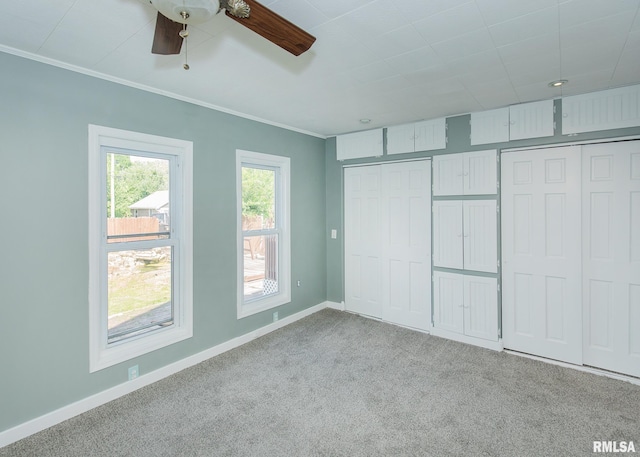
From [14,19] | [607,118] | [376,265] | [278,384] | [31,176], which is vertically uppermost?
[14,19]

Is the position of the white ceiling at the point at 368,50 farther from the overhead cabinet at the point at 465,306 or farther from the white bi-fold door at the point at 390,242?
the overhead cabinet at the point at 465,306

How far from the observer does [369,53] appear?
87.2 inches

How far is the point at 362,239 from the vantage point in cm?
462

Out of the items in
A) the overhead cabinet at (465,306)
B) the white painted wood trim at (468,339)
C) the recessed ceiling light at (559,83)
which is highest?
the recessed ceiling light at (559,83)

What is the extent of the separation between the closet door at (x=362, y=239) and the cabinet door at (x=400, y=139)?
35 cm

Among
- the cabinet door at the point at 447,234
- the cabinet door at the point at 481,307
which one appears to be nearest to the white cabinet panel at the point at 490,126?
the cabinet door at the point at 447,234

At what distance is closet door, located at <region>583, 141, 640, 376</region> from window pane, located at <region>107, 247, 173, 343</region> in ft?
13.3

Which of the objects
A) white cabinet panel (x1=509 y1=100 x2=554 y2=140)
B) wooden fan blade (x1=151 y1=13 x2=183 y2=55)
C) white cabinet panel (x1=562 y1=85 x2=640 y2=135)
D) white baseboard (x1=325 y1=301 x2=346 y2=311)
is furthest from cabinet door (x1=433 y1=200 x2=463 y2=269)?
wooden fan blade (x1=151 y1=13 x2=183 y2=55)

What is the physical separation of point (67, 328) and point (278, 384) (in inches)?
67.1

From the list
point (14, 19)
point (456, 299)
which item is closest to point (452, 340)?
point (456, 299)

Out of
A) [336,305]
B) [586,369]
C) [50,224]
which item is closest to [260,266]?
[336,305]

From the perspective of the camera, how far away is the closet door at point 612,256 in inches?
114

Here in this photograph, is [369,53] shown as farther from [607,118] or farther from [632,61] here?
[607,118]

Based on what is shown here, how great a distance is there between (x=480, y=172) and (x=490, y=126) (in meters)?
0.50
